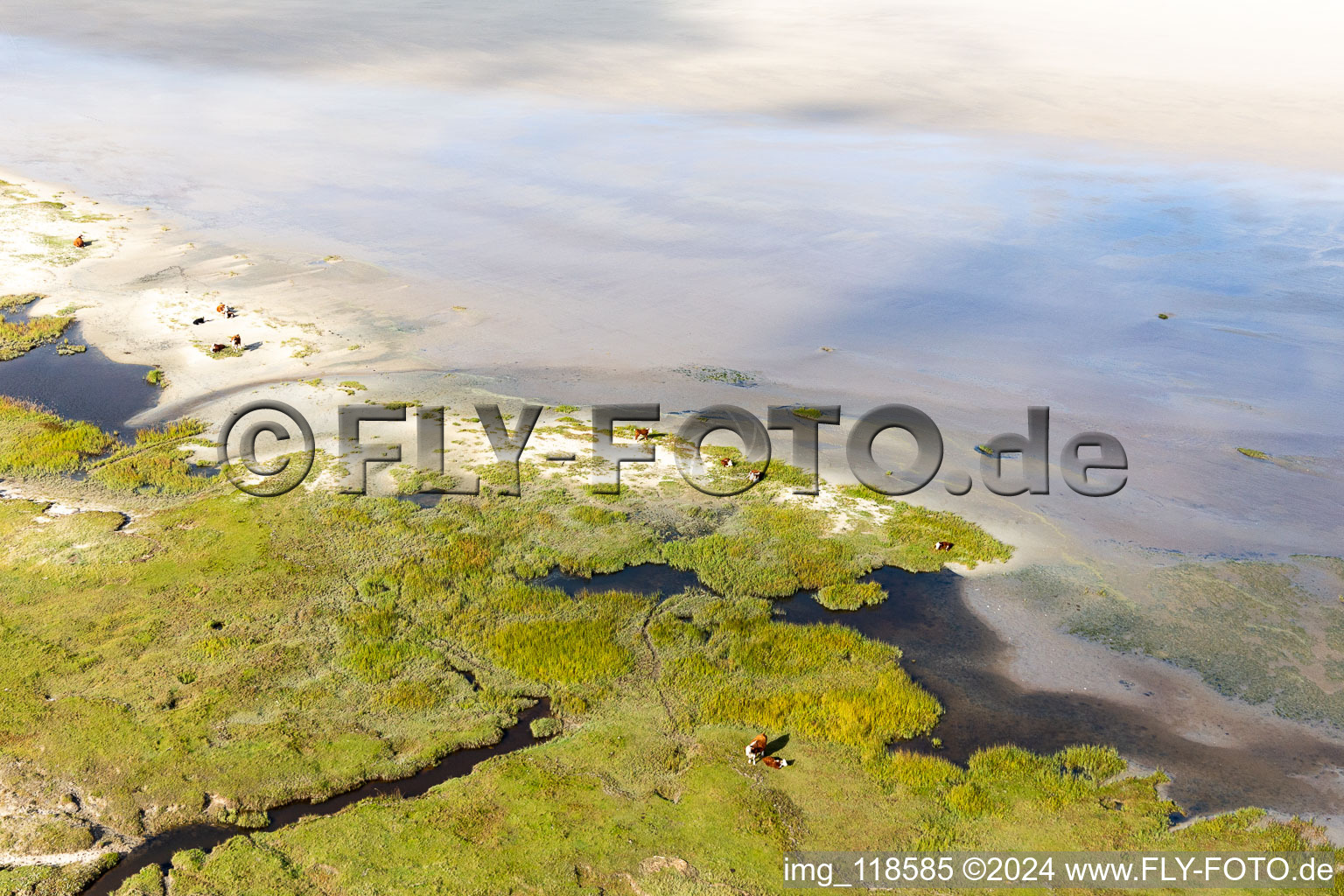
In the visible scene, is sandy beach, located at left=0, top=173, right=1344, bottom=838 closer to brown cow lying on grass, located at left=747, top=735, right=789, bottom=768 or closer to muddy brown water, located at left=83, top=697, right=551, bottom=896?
A: brown cow lying on grass, located at left=747, top=735, right=789, bottom=768

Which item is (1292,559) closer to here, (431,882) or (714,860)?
(714,860)

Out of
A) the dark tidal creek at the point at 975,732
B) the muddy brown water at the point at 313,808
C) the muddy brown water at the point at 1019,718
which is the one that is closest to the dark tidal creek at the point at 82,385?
the dark tidal creek at the point at 975,732

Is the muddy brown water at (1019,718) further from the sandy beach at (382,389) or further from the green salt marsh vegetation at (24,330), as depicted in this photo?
the green salt marsh vegetation at (24,330)

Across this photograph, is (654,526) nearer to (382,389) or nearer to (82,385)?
(382,389)

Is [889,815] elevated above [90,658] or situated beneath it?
situated beneath

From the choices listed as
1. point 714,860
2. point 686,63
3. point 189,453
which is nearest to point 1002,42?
point 686,63

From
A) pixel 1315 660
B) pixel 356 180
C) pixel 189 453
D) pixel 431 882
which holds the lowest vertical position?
pixel 431 882

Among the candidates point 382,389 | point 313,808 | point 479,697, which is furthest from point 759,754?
point 382,389
